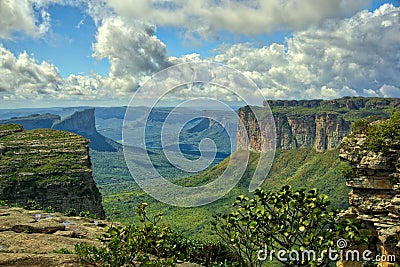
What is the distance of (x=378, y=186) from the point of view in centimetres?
3055

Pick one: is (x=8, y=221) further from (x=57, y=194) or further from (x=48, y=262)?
(x=57, y=194)

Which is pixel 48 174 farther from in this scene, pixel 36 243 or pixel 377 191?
pixel 377 191

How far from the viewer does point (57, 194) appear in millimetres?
56094

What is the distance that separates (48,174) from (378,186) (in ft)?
163

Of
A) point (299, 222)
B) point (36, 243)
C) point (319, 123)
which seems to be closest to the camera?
point (299, 222)

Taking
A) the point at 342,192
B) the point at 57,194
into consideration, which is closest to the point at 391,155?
the point at 57,194

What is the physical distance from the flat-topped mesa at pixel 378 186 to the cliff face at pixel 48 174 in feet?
141

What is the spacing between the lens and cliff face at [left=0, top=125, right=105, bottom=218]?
54.7 meters

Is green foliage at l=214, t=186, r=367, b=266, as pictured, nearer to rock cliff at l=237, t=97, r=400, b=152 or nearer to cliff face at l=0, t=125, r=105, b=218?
cliff face at l=0, t=125, r=105, b=218

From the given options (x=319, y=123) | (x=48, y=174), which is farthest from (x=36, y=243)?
(x=319, y=123)

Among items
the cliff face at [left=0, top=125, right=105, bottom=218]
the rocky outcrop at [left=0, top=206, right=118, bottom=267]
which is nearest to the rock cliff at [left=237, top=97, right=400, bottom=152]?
the cliff face at [left=0, top=125, right=105, bottom=218]

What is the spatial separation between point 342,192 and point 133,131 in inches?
4717

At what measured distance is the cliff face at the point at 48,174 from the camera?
54.7 metres

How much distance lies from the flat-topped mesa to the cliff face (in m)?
42.9
